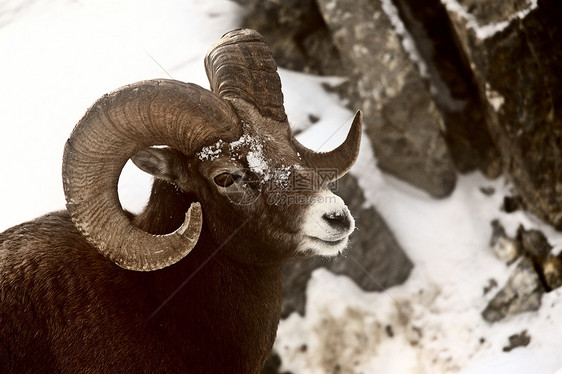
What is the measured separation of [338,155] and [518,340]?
14.2ft

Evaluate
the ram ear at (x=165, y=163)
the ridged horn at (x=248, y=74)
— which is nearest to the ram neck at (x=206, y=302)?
the ram ear at (x=165, y=163)

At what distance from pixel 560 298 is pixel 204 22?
271 inches

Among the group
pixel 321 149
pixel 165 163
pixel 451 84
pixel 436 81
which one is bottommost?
pixel 451 84

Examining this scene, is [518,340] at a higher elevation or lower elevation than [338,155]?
lower

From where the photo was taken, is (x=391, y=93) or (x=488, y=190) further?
(x=488, y=190)

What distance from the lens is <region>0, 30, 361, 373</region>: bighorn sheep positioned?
430 centimetres

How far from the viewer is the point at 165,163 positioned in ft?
15.9

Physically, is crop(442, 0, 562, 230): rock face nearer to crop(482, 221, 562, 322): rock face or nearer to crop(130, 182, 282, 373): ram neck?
crop(482, 221, 562, 322): rock face

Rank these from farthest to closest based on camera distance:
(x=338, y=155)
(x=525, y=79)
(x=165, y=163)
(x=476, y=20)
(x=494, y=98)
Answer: (x=494, y=98) < (x=476, y=20) < (x=525, y=79) < (x=338, y=155) < (x=165, y=163)

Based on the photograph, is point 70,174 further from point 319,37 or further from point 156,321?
point 319,37

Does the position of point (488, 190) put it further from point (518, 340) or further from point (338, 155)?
point (338, 155)

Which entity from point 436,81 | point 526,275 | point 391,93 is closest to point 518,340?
point 526,275

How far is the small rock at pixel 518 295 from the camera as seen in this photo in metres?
8.14

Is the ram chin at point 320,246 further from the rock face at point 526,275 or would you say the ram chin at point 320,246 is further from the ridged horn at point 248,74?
the rock face at point 526,275
